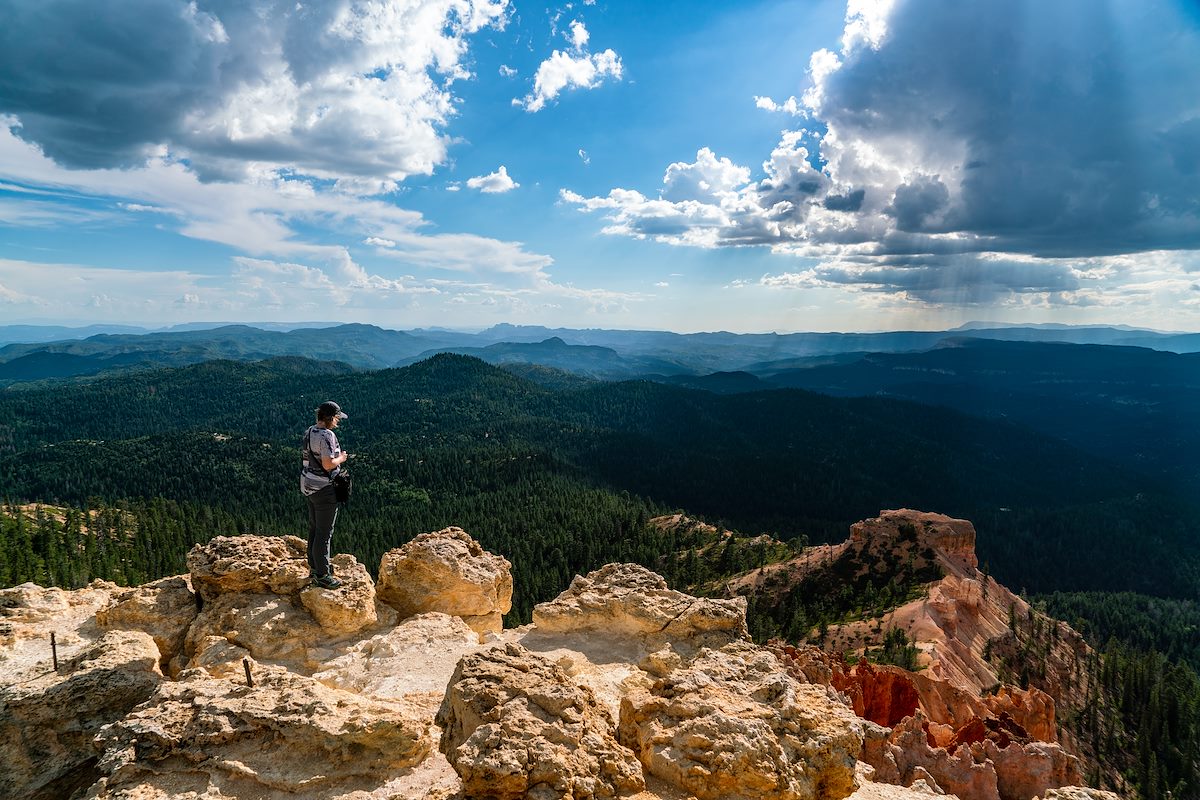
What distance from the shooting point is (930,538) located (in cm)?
7869

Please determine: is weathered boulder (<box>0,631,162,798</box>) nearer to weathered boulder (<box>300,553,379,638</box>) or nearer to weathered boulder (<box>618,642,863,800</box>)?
weathered boulder (<box>300,553,379,638</box>)

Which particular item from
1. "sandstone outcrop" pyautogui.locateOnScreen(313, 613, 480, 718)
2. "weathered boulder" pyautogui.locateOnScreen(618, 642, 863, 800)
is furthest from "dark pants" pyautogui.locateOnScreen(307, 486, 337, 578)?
"weathered boulder" pyautogui.locateOnScreen(618, 642, 863, 800)

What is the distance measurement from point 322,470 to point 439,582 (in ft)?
20.3

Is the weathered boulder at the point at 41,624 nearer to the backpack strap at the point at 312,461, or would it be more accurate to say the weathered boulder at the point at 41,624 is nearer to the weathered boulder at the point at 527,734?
the backpack strap at the point at 312,461

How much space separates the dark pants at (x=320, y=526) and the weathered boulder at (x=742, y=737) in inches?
361

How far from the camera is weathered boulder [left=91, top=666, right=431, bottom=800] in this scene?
30.0 feet

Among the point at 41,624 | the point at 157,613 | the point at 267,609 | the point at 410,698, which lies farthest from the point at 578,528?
the point at 410,698

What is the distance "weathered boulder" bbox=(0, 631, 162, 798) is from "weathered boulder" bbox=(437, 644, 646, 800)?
6778 millimetres

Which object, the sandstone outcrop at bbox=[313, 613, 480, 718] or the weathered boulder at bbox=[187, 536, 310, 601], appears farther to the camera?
the weathered boulder at bbox=[187, 536, 310, 601]

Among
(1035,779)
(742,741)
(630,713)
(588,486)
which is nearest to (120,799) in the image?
(630,713)

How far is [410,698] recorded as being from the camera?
12867 mm

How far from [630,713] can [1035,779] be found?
19.3m

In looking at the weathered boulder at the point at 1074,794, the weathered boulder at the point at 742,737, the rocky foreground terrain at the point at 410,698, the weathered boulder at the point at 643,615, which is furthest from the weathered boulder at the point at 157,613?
the weathered boulder at the point at 1074,794

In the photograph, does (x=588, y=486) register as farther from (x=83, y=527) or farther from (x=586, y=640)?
(x=586, y=640)
